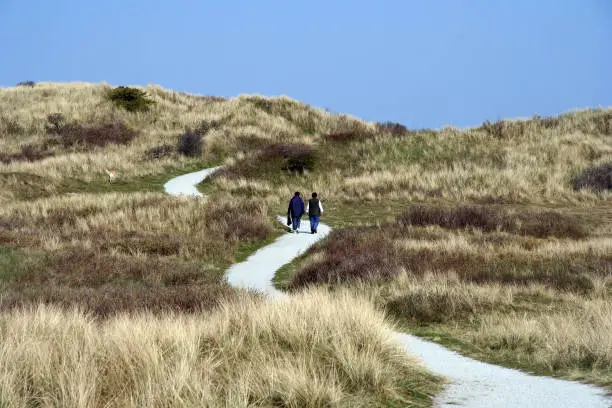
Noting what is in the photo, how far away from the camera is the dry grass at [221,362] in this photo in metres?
5.04

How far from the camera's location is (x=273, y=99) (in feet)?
203

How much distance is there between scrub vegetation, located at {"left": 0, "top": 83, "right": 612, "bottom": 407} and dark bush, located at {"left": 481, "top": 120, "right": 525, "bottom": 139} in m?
0.16

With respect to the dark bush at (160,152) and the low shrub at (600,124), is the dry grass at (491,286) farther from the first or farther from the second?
the dark bush at (160,152)

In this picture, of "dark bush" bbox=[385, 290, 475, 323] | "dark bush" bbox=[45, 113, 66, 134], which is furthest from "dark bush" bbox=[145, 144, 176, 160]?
"dark bush" bbox=[385, 290, 475, 323]

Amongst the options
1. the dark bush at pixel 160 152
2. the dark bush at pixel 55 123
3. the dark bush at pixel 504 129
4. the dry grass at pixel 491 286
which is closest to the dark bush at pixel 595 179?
the dark bush at pixel 504 129

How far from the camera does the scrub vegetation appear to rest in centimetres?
572

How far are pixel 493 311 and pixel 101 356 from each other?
7.15 m

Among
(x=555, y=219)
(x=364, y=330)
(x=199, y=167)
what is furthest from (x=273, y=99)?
(x=364, y=330)

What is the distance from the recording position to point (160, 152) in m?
46.0

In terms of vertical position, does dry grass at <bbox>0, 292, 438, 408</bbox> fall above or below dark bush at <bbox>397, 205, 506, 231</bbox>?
below

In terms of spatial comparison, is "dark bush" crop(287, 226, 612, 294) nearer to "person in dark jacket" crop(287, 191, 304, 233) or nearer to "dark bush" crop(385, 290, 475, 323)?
"dark bush" crop(385, 290, 475, 323)

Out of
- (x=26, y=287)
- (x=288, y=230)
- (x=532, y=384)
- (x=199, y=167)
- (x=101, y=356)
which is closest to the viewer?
(x=101, y=356)

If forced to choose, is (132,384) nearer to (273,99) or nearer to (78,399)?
(78,399)

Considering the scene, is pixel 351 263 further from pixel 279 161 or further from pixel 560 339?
pixel 279 161
